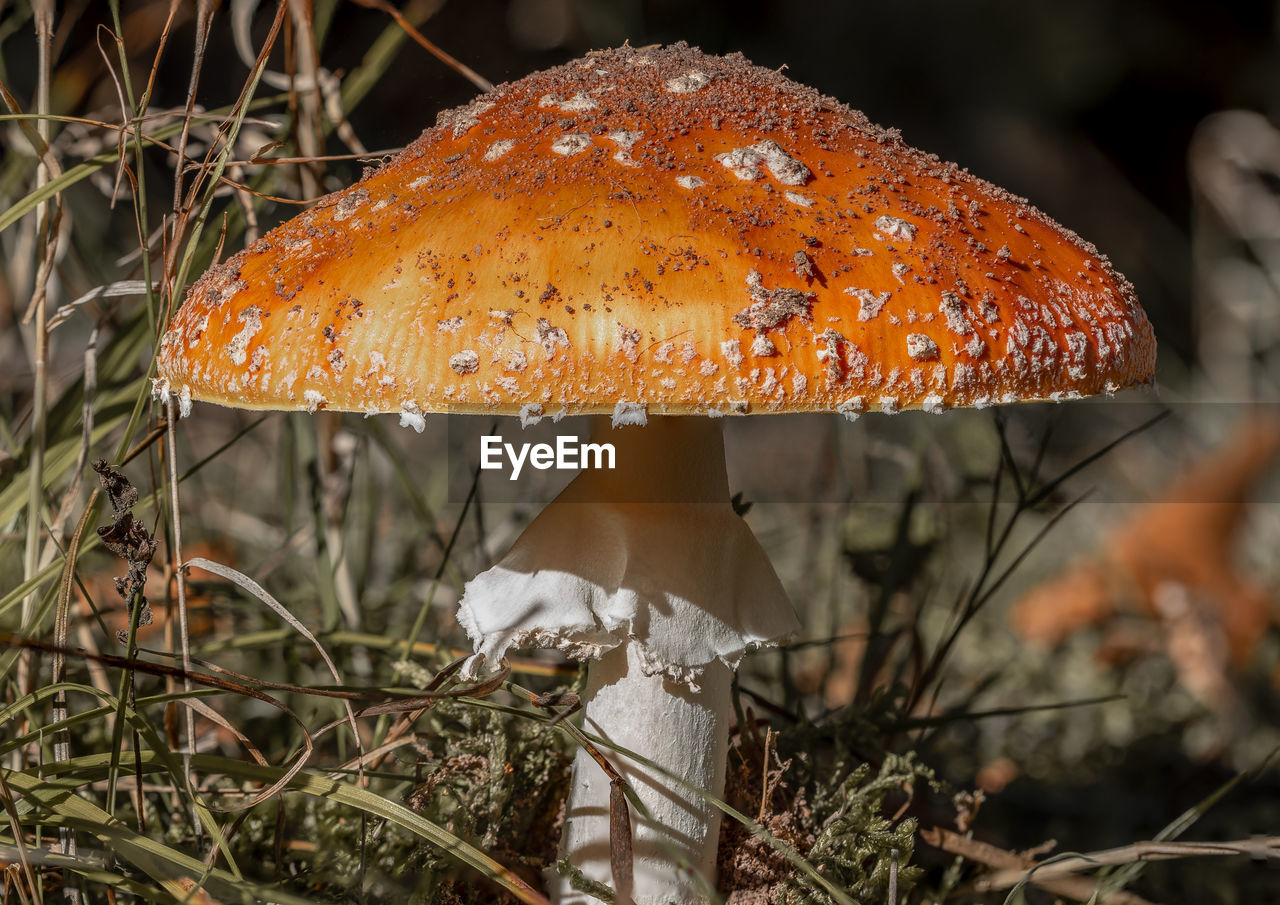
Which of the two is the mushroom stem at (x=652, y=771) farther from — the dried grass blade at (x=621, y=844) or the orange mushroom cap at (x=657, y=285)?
the orange mushroom cap at (x=657, y=285)

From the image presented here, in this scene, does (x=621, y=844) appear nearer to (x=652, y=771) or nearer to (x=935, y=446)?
(x=652, y=771)

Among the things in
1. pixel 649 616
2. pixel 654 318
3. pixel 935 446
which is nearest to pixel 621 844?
pixel 649 616

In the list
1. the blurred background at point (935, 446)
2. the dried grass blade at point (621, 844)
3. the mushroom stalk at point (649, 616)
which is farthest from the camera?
the blurred background at point (935, 446)

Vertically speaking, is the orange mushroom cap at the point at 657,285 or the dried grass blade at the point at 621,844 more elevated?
Result: the orange mushroom cap at the point at 657,285

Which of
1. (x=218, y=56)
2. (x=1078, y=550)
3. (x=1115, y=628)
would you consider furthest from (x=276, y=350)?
(x=1078, y=550)

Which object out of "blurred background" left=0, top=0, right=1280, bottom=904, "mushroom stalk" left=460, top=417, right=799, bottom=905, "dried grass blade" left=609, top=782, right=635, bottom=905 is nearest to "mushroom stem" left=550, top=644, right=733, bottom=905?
"mushroom stalk" left=460, top=417, right=799, bottom=905

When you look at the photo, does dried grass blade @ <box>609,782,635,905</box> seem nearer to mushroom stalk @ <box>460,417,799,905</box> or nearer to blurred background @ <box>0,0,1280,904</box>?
mushroom stalk @ <box>460,417,799,905</box>

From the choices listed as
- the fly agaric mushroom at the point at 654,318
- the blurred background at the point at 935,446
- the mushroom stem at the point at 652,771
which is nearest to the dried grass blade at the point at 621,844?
the fly agaric mushroom at the point at 654,318
